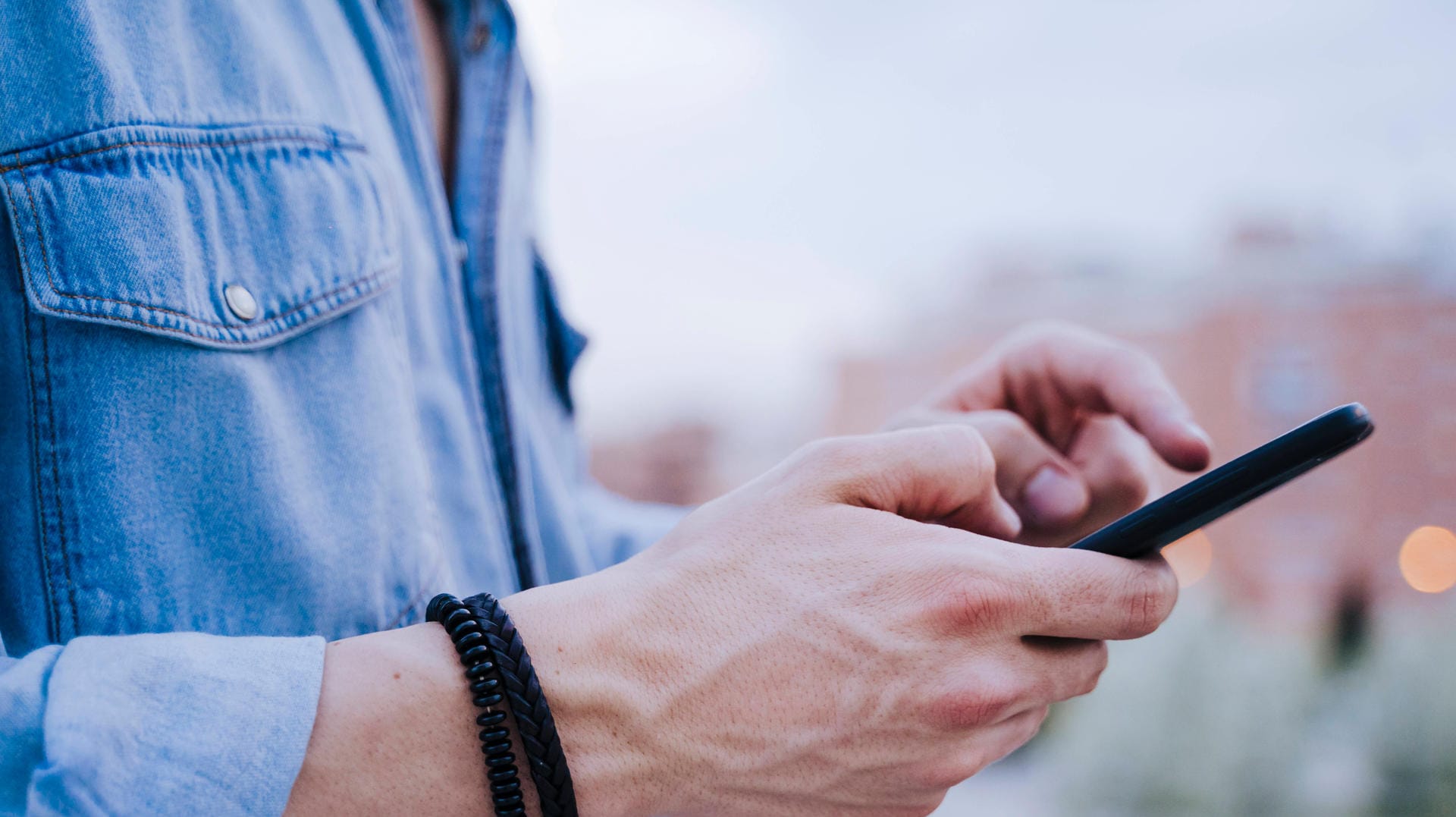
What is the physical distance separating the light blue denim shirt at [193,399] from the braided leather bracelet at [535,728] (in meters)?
0.14

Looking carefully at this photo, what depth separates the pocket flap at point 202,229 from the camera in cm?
63

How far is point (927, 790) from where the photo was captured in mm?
709

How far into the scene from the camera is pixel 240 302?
727 millimetres

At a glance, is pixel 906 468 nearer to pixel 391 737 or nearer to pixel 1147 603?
pixel 1147 603

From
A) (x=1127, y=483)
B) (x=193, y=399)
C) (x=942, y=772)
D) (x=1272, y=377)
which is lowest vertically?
(x=1272, y=377)

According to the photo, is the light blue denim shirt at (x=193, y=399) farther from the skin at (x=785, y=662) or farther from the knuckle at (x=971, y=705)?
the knuckle at (x=971, y=705)

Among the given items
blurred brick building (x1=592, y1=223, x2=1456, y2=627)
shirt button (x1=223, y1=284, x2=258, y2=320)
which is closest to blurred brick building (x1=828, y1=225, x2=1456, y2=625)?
blurred brick building (x1=592, y1=223, x2=1456, y2=627)

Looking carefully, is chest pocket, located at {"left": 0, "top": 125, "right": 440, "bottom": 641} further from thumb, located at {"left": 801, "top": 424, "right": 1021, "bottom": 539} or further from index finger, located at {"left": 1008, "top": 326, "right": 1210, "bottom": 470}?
index finger, located at {"left": 1008, "top": 326, "right": 1210, "bottom": 470}

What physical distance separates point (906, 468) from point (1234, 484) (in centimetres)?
28

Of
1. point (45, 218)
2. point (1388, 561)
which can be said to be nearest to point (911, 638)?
point (45, 218)

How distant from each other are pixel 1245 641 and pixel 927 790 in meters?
11.5

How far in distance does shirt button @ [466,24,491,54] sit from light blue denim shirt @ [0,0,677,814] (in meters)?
0.32

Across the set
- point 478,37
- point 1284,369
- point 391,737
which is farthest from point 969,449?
point 1284,369

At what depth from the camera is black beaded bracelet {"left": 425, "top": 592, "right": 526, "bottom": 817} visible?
61 centimetres
